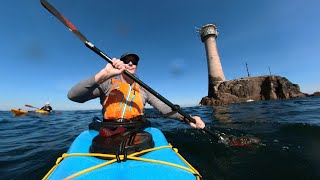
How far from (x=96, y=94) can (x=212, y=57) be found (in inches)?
1786

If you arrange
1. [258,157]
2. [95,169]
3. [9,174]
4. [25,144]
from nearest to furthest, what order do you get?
1. [95,169]
2. [9,174]
3. [258,157]
4. [25,144]

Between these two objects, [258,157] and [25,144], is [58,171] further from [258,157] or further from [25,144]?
[25,144]

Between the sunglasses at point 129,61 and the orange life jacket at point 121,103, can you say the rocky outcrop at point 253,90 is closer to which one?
the sunglasses at point 129,61

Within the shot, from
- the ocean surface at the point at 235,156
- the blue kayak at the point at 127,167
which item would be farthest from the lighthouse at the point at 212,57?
the blue kayak at the point at 127,167

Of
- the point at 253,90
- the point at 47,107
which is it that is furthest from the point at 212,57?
the point at 47,107

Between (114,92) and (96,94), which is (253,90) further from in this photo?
(96,94)

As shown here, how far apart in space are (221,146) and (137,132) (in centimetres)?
344

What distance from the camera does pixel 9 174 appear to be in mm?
4086

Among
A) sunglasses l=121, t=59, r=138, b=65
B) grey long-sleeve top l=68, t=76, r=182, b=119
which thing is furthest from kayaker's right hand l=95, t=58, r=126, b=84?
sunglasses l=121, t=59, r=138, b=65

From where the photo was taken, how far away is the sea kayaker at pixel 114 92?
122 inches

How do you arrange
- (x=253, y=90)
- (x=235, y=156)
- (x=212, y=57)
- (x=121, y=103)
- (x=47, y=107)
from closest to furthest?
(x=121, y=103) < (x=235, y=156) < (x=47, y=107) < (x=253, y=90) < (x=212, y=57)

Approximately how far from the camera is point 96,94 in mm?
3658

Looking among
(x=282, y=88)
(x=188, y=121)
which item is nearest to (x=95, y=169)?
(x=188, y=121)

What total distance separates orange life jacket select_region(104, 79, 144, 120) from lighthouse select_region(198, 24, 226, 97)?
42.4 m
